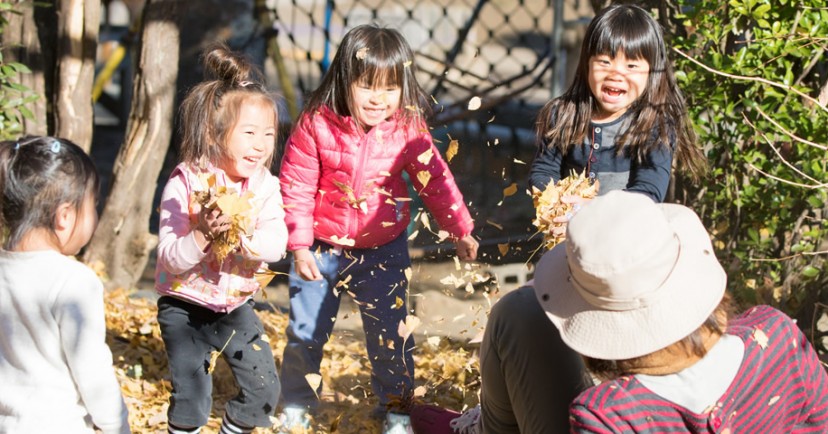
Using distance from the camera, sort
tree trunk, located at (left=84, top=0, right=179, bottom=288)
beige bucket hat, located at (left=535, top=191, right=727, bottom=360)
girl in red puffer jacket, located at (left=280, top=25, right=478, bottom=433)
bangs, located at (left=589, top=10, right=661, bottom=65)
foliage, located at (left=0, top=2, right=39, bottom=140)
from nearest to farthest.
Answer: beige bucket hat, located at (left=535, top=191, right=727, bottom=360) < bangs, located at (left=589, top=10, right=661, bottom=65) < girl in red puffer jacket, located at (left=280, top=25, right=478, bottom=433) < foliage, located at (left=0, top=2, right=39, bottom=140) < tree trunk, located at (left=84, top=0, right=179, bottom=288)

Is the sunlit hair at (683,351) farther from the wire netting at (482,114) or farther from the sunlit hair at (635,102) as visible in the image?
the wire netting at (482,114)

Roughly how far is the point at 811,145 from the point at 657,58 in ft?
1.88

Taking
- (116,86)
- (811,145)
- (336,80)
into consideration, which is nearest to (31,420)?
(336,80)

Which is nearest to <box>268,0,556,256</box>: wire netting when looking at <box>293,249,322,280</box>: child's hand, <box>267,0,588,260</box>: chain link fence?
<box>267,0,588,260</box>: chain link fence

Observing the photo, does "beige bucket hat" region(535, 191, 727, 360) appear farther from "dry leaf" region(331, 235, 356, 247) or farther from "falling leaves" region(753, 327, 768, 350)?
"dry leaf" region(331, 235, 356, 247)

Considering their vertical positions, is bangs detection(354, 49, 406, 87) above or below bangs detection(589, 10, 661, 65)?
below

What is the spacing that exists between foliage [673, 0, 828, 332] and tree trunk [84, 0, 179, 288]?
2339 millimetres

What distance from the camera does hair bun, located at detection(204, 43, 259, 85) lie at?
2.83 meters

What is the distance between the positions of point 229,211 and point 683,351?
1.26m

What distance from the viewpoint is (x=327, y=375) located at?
369cm

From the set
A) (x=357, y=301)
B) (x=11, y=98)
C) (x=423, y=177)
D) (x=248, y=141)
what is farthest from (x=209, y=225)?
(x=11, y=98)

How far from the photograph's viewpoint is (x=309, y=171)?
3.04m

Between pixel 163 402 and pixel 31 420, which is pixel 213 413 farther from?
pixel 31 420

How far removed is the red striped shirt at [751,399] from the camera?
69.1 inches
